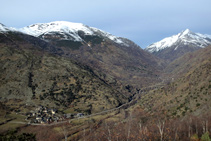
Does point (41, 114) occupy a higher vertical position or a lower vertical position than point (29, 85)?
lower

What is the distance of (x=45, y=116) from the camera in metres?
148

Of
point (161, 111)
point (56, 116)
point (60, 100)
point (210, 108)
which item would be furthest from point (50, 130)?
point (210, 108)

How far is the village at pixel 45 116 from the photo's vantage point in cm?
14257

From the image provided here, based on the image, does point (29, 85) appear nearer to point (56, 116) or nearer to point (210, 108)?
point (56, 116)

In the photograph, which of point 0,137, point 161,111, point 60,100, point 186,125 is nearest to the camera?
point 0,137

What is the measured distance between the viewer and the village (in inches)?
5613

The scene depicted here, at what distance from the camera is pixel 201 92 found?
97375 mm

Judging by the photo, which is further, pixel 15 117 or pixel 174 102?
pixel 15 117

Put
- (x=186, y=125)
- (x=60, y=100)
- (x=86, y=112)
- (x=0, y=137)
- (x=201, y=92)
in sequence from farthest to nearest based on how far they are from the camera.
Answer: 1. (x=60, y=100)
2. (x=86, y=112)
3. (x=201, y=92)
4. (x=186, y=125)
5. (x=0, y=137)

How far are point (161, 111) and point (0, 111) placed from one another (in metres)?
128

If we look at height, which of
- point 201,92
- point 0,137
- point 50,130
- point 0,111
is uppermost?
point 201,92

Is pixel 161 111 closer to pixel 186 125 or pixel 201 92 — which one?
pixel 201 92

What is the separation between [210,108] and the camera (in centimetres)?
7781

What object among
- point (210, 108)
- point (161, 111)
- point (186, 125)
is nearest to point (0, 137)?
point (186, 125)
